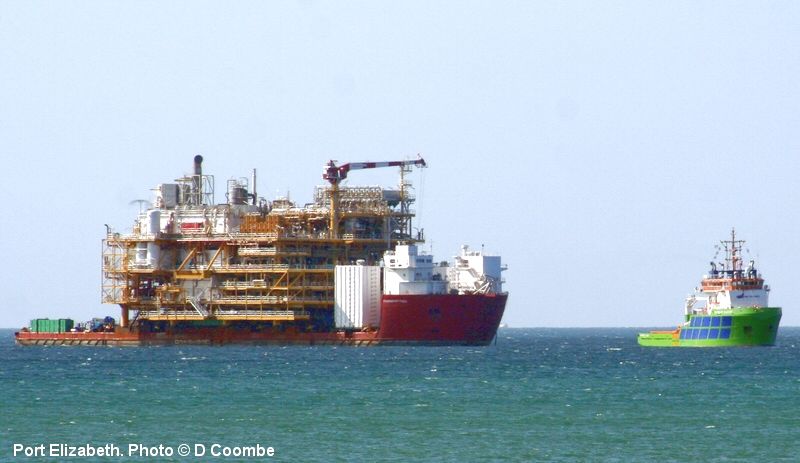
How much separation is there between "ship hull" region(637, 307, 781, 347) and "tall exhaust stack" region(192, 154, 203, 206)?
4257 cm

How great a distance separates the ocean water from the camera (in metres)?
64.1

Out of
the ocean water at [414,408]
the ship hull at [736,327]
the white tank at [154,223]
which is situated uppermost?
the white tank at [154,223]

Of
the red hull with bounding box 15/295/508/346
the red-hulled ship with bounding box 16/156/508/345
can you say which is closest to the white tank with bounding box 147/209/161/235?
the red-hulled ship with bounding box 16/156/508/345

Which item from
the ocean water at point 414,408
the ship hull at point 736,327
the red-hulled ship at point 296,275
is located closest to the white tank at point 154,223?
the red-hulled ship at point 296,275

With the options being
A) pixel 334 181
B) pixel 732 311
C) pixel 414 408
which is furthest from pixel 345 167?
pixel 414 408

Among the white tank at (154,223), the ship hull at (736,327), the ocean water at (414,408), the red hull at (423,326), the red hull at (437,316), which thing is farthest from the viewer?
the white tank at (154,223)

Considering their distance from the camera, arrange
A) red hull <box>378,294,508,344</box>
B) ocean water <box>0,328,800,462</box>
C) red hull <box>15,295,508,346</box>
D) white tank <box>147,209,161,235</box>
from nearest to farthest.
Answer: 1. ocean water <box>0,328,800,462</box>
2. red hull <box>378,294,508,344</box>
3. red hull <box>15,295,508,346</box>
4. white tank <box>147,209,161,235</box>

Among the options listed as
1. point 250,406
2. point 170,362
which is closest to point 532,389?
point 250,406

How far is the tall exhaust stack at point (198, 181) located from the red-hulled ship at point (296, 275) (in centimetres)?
54

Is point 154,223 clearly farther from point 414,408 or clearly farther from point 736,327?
point 414,408

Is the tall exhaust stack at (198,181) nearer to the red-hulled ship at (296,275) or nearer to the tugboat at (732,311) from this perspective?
the red-hulled ship at (296,275)

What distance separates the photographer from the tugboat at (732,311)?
134750mm

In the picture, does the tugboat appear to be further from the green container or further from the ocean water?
the green container

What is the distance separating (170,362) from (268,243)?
768 inches
